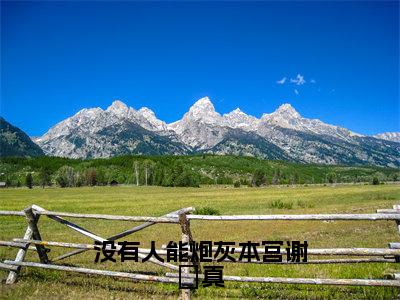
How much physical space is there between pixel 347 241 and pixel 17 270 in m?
14.6

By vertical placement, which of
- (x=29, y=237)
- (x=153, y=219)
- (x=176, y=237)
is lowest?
(x=176, y=237)

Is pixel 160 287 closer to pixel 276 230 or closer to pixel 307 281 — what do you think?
pixel 307 281

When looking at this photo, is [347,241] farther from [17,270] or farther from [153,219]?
[17,270]

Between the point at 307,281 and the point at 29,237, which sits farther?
the point at 29,237

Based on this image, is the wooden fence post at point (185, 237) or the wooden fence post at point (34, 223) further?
the wooden fence post at point (34, 223)

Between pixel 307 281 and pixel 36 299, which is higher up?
pixel 307 281

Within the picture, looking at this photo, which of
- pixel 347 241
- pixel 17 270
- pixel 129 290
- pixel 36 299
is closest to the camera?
pixel 36 299

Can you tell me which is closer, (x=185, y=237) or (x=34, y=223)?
(x=185, y=237)

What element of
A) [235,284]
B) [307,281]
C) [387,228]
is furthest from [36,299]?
[387,228]

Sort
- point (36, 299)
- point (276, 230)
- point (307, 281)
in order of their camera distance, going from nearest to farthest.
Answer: point (307, 281) < point (36, 299) < point (276, 230)

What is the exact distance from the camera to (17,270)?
11.7 metres

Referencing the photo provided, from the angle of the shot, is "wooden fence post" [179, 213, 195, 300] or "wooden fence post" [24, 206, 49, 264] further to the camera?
"wooden fence post" [24, 206, 49, 264]

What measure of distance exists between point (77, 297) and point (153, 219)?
8.99 feet

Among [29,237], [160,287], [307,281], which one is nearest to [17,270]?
[29,237]
